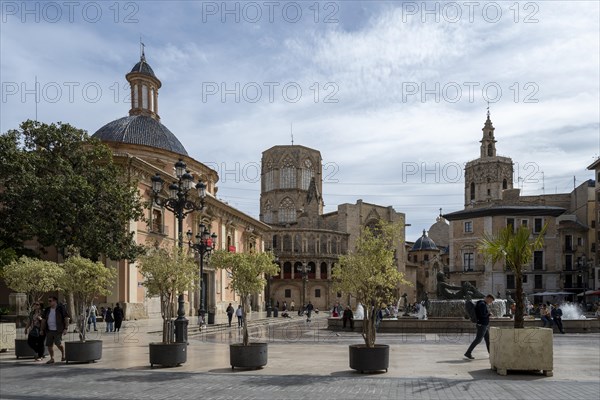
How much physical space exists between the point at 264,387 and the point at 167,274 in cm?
410

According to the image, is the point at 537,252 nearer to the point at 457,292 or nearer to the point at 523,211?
the point at 523,211

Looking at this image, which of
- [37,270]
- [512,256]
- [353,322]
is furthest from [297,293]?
[512,256]

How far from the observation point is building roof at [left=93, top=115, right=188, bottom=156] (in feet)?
130

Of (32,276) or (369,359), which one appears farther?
(32,276)

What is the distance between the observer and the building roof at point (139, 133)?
39719 millimetres

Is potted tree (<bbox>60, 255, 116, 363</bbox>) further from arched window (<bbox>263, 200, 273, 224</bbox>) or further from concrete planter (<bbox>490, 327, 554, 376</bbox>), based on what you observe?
arched window (<bbox>263, 200, 273, 224</bbox>)

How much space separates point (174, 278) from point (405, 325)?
13065 mm

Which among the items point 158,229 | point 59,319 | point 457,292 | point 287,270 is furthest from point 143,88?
point 59,319

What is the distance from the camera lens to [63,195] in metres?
25.3

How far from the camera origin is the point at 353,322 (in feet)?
81.0

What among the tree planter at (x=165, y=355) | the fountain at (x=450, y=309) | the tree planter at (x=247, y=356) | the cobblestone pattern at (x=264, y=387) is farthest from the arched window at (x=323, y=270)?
the cobblestone pattern at (x=264, y=387)

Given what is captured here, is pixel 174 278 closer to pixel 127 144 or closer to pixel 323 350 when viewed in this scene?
pixel 323 350

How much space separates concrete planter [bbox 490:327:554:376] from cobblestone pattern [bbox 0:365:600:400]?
0.59 meters

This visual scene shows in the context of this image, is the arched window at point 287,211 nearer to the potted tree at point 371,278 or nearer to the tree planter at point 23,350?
the tree planter at point 23,350
